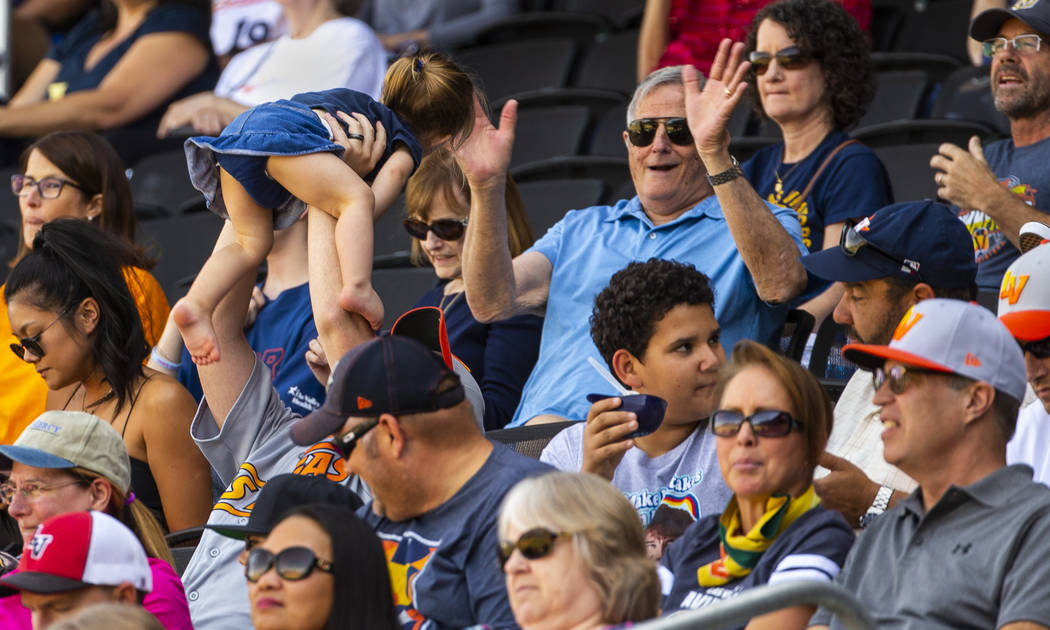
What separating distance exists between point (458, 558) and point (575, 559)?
0.47 meters

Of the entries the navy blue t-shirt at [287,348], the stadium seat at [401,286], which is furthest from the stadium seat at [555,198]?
the navy blue t-shirt at [287,348]

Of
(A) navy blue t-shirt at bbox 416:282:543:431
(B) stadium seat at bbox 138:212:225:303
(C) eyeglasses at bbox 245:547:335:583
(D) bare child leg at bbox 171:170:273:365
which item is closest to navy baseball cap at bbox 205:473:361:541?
(C) eyeglasses at bbox 245:547:335:583

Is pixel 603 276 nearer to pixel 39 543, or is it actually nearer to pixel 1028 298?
pixel 1028 298

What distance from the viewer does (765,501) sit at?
107 inches

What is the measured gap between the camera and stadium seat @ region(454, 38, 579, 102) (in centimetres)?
686

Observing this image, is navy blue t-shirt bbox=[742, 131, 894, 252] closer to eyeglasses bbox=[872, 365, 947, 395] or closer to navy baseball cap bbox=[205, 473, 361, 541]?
eyeglasses bbox=[872, 365, 947, 395]

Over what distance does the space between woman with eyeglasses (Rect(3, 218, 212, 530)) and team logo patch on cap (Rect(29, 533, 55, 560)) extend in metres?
0.94

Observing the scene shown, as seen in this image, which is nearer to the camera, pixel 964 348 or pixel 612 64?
pixel 964 348

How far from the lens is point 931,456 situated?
8.59 feet

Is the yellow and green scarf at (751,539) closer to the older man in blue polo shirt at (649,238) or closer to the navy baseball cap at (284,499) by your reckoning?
the navy baseball cap at (284,499)

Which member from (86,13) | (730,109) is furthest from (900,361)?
(86,13)

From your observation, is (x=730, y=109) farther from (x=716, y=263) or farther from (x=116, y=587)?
(x=116, y=587)

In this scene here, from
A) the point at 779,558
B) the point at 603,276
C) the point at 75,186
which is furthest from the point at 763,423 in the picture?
the point at 75,186

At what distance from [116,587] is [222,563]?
49 centimetres
